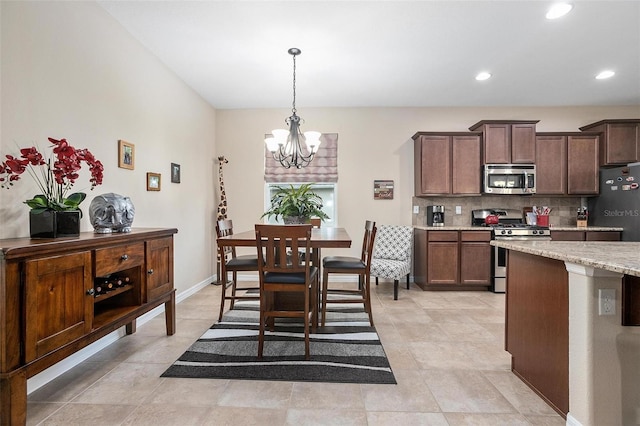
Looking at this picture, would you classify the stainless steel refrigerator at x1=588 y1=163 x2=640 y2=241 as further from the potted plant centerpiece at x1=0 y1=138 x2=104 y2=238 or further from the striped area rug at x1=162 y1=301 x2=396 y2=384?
the potted plant centerpiece at x1=0 y1=138 x2=104 y2=238

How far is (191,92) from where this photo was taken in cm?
435

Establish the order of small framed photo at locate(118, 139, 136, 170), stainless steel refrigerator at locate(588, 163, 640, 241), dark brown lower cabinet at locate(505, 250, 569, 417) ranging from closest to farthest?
dark brown lower cabinet at locate(505, 250, 569, 417)
small framed photo at locate(118, 139, 136, 170)
stainless steel refrigerator at locate(588, 163, 640, 241)

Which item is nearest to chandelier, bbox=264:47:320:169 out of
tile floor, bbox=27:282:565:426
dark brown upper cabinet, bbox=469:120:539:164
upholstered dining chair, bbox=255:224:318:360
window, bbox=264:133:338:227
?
upholstered dining chair, bbox=255:224:318:360

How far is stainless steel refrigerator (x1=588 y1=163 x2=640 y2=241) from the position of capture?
418 centimetres

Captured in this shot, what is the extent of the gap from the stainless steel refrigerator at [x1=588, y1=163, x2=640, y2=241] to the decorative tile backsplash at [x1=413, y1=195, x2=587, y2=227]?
28 centimetres

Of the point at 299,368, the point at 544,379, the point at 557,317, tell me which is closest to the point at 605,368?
the point at 557,317

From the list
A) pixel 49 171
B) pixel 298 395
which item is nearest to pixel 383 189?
pixel 298 395

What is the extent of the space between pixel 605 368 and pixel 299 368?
5.64 feet

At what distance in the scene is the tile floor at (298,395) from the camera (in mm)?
1742

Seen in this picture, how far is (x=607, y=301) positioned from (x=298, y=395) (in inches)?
66.6

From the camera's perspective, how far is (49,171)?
81.7 inches

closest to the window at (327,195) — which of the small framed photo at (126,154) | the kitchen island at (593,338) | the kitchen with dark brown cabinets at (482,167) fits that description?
the kitchen with dark brown cabinets at (482,167)

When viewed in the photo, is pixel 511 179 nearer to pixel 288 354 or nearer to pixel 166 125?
pixel 288 354

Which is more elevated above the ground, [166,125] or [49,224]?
[166,125]
